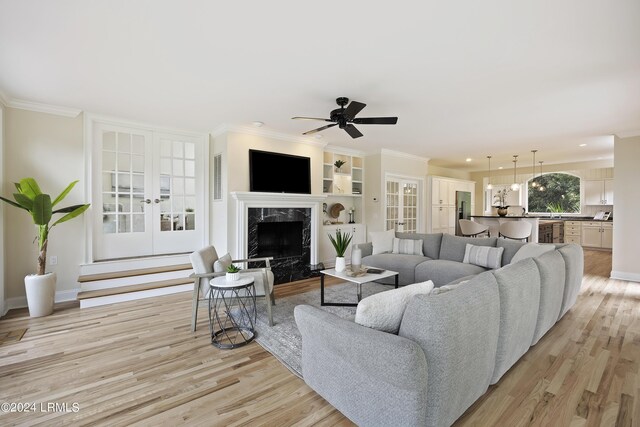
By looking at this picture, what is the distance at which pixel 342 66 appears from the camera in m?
2.65

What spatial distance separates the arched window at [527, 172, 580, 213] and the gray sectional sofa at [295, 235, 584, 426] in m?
8.62

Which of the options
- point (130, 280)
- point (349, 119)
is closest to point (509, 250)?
point (349, 119)

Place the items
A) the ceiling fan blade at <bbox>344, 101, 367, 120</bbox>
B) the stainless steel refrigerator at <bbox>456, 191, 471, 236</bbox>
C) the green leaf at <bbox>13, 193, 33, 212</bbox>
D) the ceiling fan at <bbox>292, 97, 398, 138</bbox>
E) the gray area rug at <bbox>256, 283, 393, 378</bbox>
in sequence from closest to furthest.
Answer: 1. the gray area rug at <bbox>256, 283, 393, 378</bbox>
2. the ceiling fan blade at <bbox>344, 101, 367, 120</bbox>
3. the ceiling fan at <bbox>292, 97, 398, 138</bbox>
4. the green leaf at <bbox>13, 193, 33, 212</bbox>
5. the stainless steel refrigerator at <bbox>456, 191, 471, 236</bbox>

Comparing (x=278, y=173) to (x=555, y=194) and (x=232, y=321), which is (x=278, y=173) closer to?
(x=232, y=321)

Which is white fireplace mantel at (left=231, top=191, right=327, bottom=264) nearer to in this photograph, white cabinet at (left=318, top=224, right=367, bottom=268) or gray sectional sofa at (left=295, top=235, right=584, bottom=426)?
white cabinet at (left=318, top=224, right=367, bottom=268)

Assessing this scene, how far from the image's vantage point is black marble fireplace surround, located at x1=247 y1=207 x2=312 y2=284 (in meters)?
4.72

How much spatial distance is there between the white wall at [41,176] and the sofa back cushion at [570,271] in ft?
19.5

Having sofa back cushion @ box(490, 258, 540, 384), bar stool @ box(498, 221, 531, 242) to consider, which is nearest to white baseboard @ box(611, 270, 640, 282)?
bar stool @ box(498, 221, 531, 242)

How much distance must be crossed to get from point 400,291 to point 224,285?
1686mm

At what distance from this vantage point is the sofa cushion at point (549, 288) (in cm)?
251

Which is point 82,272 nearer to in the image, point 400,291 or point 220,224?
point 220,224

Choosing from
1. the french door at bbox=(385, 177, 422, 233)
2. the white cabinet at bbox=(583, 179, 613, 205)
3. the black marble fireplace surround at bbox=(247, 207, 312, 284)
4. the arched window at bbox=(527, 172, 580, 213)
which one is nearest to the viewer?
the black marble fireplace surround at bbox=(247, 207, 312, 284)

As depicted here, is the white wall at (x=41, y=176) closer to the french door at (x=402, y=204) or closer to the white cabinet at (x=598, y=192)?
the french door at (x=402, y=204)

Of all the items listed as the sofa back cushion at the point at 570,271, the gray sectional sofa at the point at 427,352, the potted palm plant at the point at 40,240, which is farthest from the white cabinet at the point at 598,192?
the potted palm plant at the point at 40,240
